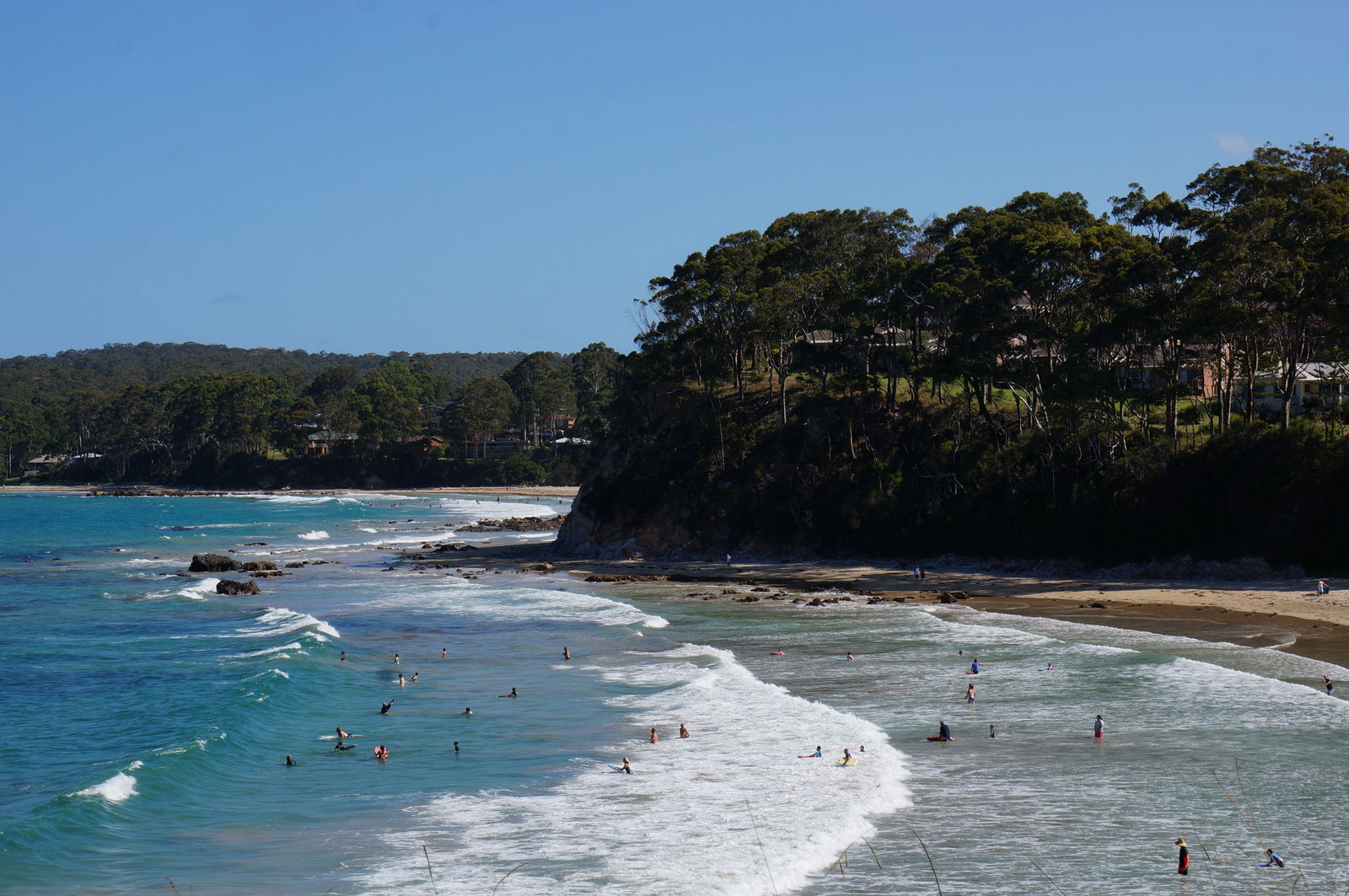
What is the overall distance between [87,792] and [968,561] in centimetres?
3964

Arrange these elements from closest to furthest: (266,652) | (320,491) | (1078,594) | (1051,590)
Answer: (266,652), (1078,594), (1051,590), (320,491)

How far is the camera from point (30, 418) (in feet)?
605

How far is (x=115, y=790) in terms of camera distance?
72.4 ft

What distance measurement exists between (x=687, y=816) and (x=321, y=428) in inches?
5935

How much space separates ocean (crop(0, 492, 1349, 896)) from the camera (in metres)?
17.9

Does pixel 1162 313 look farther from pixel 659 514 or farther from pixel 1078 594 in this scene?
pixel 659 514

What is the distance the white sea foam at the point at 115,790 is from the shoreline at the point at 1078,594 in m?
28.0

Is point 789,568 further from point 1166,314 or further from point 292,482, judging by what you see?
point 292,482

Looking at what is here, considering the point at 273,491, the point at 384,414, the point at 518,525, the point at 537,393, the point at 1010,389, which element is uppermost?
the point at 537,393

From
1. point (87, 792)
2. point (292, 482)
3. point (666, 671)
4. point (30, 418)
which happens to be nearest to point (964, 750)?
point (666, 671)

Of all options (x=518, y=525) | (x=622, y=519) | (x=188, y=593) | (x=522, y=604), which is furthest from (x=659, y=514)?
(x=518, y=525)

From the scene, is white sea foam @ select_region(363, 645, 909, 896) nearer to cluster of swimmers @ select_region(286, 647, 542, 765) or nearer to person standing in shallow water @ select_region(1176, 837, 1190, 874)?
cluster of swimmers @ select_region(286, 647, 542, 765)

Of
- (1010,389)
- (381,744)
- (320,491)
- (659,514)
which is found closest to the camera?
(381,744)

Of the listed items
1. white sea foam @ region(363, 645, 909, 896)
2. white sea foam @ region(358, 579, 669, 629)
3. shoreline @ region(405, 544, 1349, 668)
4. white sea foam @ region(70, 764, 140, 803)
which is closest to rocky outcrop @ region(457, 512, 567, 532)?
shoreline @ region(405, 544, 1349, 668)
